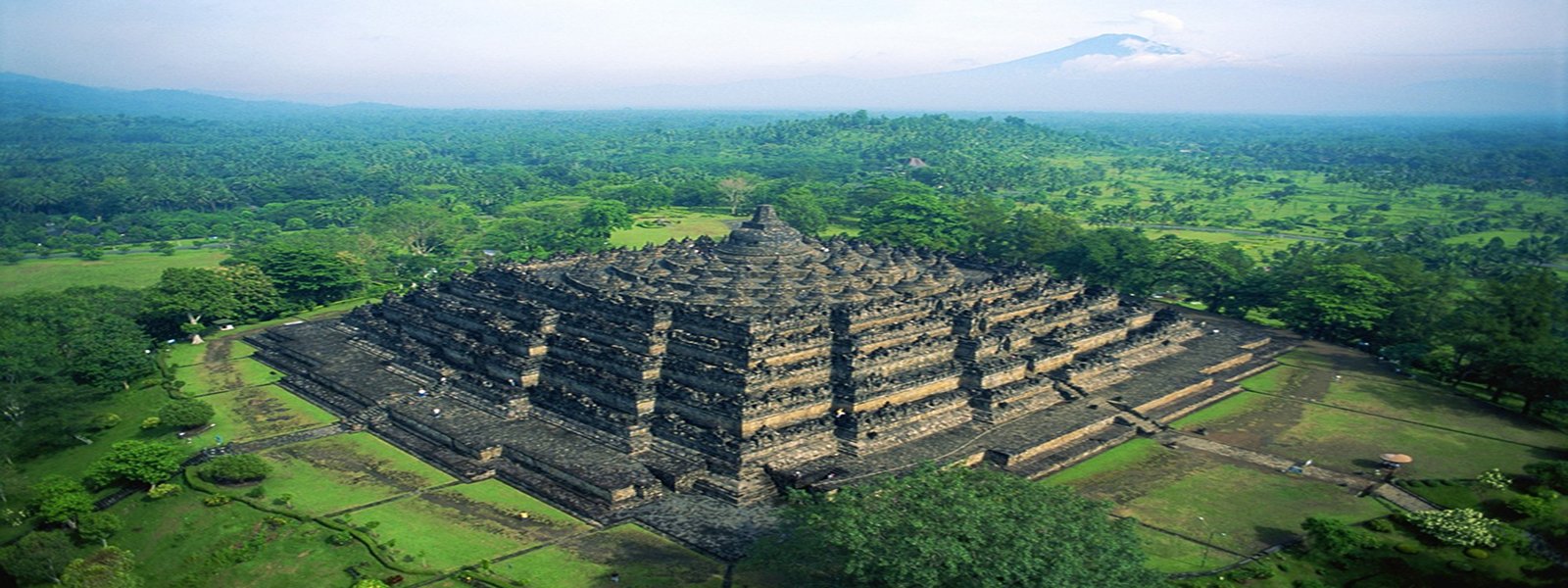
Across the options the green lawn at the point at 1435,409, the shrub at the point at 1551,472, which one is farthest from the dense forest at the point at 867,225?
the shrub at the point at 1551,472

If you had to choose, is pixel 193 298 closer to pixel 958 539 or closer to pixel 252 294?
pixel 252 294

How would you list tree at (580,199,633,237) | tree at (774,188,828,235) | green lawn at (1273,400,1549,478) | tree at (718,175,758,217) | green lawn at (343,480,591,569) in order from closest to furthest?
green lawn at (343,480,591,569)
green lawn at (1273,400,1549,478)
tree at (580,199,633,237)
tree at (774,188,828,235)
tree at (718,175,758,217)

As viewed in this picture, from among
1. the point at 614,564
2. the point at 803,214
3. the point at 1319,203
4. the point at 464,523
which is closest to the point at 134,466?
the point at 464,523

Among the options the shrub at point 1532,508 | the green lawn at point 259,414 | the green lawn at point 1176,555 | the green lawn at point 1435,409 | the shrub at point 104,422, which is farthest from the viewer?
the shrub at point 104,422

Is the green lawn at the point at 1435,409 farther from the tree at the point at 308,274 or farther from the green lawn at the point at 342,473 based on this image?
the tree at the point at 308,274

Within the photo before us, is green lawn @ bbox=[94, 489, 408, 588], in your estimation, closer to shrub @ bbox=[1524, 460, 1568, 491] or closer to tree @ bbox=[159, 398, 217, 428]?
tree @ bbox=[159, 398, 217, 428]

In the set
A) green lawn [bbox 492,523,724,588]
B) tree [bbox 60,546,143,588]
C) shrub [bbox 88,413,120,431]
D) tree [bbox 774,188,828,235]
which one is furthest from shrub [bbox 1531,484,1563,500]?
tree [bbox 774,188,828,235]
